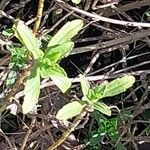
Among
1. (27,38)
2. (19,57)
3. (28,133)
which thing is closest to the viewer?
(27,38)

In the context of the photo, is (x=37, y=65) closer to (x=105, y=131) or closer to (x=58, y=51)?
(x=58, y=51)

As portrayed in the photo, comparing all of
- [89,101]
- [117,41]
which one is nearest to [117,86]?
[89,101]

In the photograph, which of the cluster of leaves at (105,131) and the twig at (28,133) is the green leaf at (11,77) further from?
the cluster of leaves at (105,131)

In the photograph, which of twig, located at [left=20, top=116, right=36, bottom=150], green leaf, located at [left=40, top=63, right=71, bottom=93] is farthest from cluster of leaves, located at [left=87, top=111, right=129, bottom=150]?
green leaf, located at [left=40, top=63, right=71, bottom=93]

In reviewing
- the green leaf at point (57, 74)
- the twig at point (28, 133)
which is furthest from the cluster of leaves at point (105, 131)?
the green leaf at point (57, 74)

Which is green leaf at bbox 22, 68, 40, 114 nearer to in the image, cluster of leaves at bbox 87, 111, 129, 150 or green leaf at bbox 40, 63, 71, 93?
green leaf at bbox 40, 63, 71, 93
